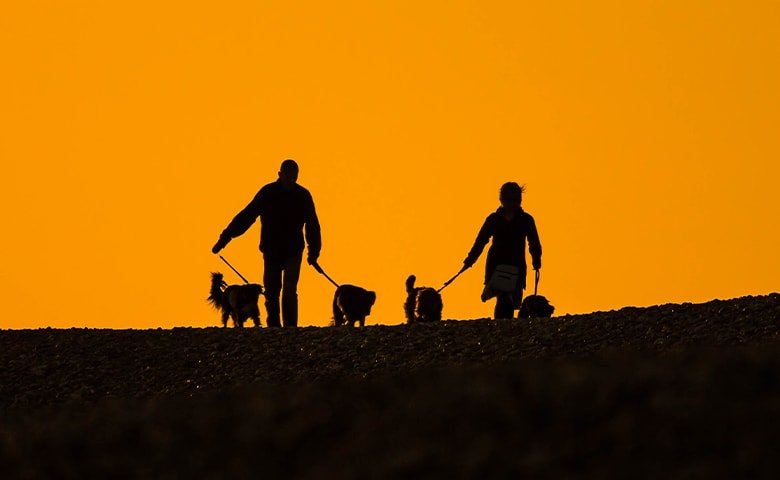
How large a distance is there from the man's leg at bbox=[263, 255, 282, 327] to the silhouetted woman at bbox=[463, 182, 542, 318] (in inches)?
96.0

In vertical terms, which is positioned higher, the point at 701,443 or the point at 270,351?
the point at 270,351

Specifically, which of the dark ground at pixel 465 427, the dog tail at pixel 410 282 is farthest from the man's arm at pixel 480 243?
the dark ground at pixel 465 427

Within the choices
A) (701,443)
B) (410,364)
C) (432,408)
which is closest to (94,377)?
(410,364)

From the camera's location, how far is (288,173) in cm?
2189

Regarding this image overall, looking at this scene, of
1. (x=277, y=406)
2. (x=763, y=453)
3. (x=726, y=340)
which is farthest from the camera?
(x=726, y=340)

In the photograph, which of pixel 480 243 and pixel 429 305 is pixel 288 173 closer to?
pixel 480 243

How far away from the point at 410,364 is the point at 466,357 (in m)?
0.52

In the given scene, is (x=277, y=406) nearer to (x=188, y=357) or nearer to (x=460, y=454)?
(x=460, y=454)

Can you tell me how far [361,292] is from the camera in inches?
979

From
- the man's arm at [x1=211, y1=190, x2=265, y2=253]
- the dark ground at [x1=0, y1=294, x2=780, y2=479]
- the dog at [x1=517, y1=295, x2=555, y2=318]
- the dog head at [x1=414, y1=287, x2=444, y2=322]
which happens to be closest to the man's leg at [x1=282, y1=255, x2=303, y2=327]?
the man's arm at [x1=211, y1=190, x2=265, y2=253]

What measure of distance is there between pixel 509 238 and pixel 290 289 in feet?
8.76

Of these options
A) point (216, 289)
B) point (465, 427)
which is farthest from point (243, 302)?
point (465, 427)

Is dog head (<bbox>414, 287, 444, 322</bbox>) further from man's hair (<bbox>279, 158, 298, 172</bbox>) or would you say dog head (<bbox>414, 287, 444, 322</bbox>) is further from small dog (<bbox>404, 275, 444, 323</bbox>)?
man's hair (<bbox>279, 158, 298, 172</bbox>)

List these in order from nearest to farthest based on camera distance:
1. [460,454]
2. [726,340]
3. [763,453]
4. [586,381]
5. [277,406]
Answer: [763,453]
[460,454]
[586,381]
[277,406]
[726,340]
